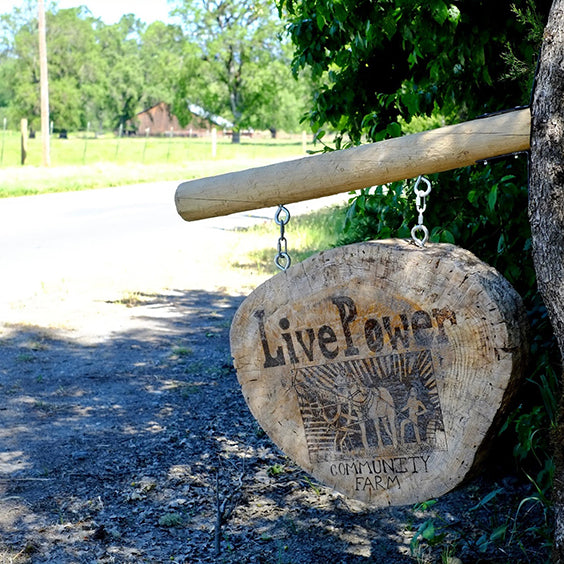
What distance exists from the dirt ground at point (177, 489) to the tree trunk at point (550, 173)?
1185 mm

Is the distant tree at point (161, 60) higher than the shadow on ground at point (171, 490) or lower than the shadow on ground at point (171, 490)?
higher

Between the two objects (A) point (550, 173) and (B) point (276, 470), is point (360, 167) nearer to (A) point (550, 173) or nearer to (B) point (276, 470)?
(A) point (550, 173)

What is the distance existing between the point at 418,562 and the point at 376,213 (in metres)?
1.51

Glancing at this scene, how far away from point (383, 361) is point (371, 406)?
14cm

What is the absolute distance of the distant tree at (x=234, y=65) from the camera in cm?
5922

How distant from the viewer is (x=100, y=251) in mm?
10719

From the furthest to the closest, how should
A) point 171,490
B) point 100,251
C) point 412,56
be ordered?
point 100,251, point 171,490, point 412,56

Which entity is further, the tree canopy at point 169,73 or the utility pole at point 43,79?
the tree canopy at point 169,73

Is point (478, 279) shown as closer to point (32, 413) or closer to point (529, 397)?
point (529, 397)

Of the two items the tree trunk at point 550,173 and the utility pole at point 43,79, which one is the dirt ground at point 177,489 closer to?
the tree trunk at point 550,173

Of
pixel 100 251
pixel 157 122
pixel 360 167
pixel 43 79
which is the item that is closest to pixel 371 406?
pixel 360 167

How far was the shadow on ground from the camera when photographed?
10.5 feet

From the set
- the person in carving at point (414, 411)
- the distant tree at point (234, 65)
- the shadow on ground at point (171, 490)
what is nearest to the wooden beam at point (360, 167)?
the person in carving at point (414, 411)

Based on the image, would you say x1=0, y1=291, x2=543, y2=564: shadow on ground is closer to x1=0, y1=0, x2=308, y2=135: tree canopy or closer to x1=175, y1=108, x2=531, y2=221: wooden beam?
x1=175, y1=108, x2=531, y2=221: wooden beam
